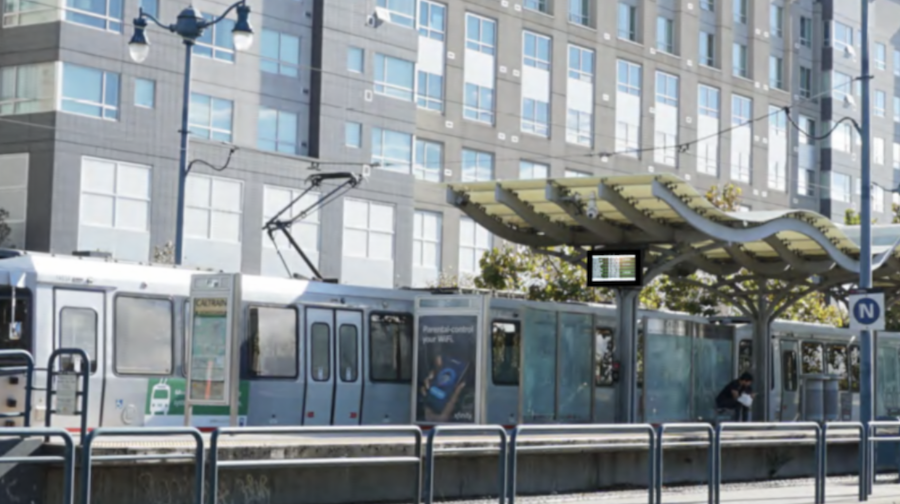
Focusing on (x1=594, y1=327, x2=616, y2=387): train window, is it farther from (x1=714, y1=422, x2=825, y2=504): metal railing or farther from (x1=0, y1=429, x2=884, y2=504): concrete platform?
(x1=714, y1=422, x2=825, y2=504): metal railing

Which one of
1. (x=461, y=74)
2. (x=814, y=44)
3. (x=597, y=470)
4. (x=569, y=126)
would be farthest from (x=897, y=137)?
(x=597, y=470)

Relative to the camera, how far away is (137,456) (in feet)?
44.5

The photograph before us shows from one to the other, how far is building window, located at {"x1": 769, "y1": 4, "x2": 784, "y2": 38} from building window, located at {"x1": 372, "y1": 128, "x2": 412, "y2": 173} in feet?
84.7

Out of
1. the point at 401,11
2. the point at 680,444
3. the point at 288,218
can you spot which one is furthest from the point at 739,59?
the point at 680,444

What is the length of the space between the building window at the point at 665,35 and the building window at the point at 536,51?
24.5 ft

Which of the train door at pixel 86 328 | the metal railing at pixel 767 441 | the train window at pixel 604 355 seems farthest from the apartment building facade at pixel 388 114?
the train door at pixel 86 328

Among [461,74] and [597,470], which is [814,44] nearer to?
[461,74]

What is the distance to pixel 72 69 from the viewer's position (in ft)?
137

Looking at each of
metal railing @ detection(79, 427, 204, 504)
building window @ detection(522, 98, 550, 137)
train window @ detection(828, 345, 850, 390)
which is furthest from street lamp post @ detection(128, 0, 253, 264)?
building window @ detection(522, 98, 550, 137)

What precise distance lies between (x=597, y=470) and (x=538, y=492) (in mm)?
1662

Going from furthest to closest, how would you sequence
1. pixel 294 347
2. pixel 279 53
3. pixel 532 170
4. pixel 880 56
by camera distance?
1. pixel 880 56
2. pixel 532 170
3. pixel 279 53
4. pixel 294 347

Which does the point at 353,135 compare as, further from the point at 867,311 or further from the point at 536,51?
the point at 867,311

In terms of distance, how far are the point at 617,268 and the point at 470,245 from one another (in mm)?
27257

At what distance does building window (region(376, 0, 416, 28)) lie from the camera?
51125 millimetres
